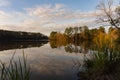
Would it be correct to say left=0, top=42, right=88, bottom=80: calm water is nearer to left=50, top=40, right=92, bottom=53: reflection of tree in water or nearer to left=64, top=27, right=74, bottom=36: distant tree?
left=50, top=40, right=92, bottom=53: reflection of tree in water

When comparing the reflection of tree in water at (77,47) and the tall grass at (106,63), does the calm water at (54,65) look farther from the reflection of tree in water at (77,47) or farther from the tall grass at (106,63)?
the reflection of tree in water at (77,47)

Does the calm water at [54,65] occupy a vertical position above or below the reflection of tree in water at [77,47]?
below

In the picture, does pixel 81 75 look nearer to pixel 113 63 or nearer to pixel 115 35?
pixel 113 63

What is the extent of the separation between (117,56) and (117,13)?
20932mm

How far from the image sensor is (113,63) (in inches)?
360

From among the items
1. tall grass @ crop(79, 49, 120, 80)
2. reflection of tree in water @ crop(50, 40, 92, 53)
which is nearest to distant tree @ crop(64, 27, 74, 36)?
reflection of tree in water @ crop(50, 40, 92, 53)

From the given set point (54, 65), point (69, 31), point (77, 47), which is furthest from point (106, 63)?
point (69, 31)

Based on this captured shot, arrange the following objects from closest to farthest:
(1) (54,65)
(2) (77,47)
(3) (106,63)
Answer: (3) (106,63) < (1) (54,65) < (2) (77,47)

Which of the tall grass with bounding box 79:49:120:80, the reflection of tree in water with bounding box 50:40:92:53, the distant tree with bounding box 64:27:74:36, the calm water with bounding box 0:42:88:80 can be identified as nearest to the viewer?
the tall grass with bounding box 79:49:120:80

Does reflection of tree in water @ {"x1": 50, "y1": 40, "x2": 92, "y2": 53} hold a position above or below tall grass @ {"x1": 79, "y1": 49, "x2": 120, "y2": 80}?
below

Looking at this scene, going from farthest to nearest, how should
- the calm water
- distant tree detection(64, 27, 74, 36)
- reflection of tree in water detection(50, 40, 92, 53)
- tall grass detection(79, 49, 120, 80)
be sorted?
distant tree detection(64, 27, 74, 36) → reflection of tree in water detection(50, 40, 92, 53) → the calm water → tall grass detection(79, 49, 120, 80)

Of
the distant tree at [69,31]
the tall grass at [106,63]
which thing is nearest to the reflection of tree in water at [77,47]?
the tall grass at [106,63]

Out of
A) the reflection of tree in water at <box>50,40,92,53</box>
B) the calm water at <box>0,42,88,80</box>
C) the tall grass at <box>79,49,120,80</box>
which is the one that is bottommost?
the calm water at <box>0,42,88,80</box>

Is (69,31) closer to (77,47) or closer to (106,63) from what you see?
(77,47)
